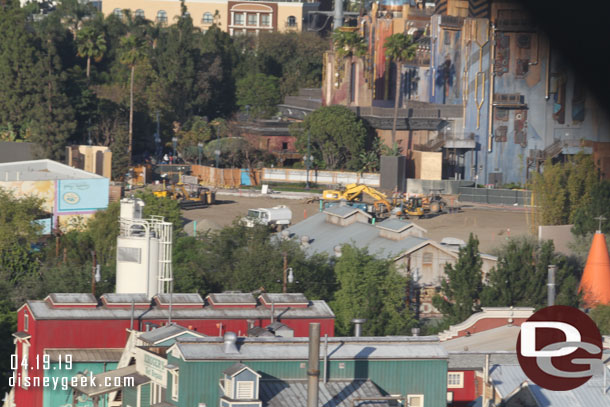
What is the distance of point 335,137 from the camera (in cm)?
10612

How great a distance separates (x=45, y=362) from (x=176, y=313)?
17.9 feet

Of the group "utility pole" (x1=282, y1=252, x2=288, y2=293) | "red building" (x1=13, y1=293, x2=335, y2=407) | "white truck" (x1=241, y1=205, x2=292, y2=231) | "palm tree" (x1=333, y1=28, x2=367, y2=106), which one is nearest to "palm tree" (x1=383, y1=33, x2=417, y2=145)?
"palm tree" (x1=333, y1=28, x2=367, y2=106)

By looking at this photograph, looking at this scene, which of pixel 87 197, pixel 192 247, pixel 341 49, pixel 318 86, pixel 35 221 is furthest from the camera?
pixel 318 86

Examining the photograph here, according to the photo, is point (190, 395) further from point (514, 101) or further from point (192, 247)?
point (514, 101)

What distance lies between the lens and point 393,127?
109250 mm

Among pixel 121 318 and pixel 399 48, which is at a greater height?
pixel 399 48

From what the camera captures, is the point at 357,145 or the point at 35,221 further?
the point at 357,145

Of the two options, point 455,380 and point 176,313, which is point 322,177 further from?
point 455,380

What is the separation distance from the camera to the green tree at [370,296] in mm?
47875

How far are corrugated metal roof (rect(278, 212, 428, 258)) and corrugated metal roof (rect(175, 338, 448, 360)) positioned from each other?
24.4 m

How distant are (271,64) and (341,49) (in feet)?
86.6

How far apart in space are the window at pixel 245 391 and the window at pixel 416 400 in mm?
5070

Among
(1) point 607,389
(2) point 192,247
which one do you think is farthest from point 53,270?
(1) point 607,389

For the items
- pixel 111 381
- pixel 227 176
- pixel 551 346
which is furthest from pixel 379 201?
pixel 551 346
